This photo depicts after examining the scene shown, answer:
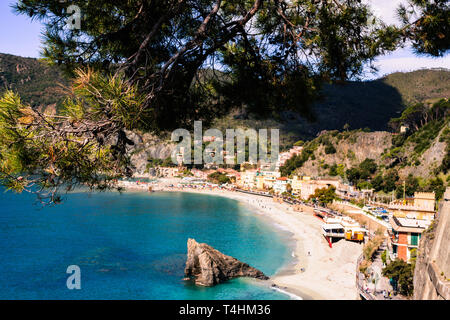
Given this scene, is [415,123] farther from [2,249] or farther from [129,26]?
[129,26]

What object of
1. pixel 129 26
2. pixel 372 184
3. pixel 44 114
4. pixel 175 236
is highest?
pixel 129 26

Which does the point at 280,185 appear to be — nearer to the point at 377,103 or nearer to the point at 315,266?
the point at 315,266

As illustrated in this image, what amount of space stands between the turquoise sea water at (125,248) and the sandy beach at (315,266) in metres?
1.28

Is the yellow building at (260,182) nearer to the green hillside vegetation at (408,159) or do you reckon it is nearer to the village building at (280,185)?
the village building at (280,185)

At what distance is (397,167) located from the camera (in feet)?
149

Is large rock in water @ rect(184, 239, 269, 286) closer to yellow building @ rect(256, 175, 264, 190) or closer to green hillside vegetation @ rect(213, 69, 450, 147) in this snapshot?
yellow building @ rect(256, 175, 264, 190)

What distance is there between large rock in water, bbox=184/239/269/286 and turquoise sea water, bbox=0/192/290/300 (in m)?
0.62

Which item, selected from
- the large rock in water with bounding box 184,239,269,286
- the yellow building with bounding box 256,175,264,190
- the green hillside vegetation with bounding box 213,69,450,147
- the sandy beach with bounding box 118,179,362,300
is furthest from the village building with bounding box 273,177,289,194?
the large rock in water with bounding box 184,239,269,286

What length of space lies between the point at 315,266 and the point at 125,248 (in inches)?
595

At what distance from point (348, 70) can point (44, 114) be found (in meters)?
2.62
